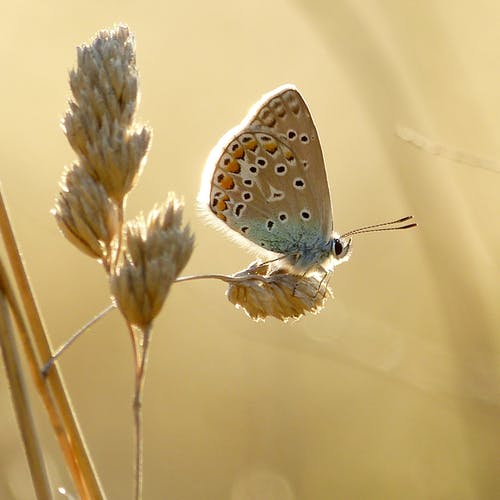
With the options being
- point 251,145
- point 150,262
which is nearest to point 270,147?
point 251,145

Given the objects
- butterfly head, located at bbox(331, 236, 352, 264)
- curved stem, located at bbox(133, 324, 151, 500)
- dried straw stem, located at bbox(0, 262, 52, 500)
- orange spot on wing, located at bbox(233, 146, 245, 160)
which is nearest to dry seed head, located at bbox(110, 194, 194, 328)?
curved stem, located at bbox(133, 324, 151, 500)

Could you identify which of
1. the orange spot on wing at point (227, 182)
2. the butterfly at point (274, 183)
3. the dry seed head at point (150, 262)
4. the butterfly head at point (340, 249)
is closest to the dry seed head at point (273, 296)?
the dry seed head at point (150, 262)

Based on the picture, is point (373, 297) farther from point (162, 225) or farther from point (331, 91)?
point (162, 225)

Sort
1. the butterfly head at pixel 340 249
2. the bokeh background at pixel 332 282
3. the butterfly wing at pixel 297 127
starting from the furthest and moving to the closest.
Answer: the bokeh background at pixel 332 282 → the butterfly head at pixel 340 249 → the butterfly wing at pixel 297 127

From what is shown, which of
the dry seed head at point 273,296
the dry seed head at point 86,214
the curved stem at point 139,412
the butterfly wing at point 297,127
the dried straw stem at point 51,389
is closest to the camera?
the curved stem at point 139,412

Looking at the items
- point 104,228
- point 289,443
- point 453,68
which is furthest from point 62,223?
point 289,443

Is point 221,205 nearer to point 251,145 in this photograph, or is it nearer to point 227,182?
point 227,182

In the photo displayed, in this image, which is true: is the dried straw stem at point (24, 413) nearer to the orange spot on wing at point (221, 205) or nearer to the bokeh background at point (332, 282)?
the orange spot on wing at point (221, 205)

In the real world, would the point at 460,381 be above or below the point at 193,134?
below
